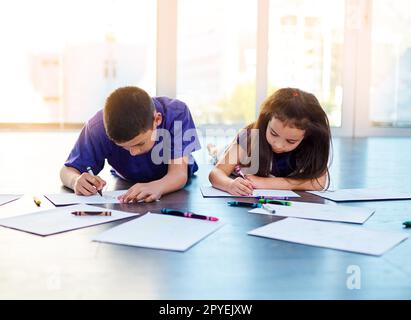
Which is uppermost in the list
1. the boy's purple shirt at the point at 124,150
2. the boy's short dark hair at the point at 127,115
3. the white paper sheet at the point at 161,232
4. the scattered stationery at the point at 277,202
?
the boy's short dark hair at the point at 127,115

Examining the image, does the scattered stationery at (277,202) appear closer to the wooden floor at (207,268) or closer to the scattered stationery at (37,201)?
the wooden floor at (207,268)

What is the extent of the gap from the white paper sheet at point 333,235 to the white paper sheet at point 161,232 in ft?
0.43

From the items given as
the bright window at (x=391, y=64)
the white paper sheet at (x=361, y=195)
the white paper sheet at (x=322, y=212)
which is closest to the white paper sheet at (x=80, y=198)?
the white paper sheet at (x=322, y=212)

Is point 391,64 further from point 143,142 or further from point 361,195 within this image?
point 143,142

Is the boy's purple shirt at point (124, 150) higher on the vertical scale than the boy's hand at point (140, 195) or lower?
higher

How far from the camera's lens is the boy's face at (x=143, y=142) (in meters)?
1.73

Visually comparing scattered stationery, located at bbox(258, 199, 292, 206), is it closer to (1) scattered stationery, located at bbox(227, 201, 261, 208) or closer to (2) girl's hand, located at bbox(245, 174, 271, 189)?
(1) scattered stationery, located at bbox(227, 201, 261, 208)

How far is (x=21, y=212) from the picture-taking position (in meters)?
1.51

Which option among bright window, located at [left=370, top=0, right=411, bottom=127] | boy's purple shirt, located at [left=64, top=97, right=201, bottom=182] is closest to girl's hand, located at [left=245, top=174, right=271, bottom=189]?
boy's purple shirt, located at [left=64, top=97, right=201, bottom=182]

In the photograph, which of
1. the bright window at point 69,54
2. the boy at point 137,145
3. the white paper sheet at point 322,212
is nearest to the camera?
the white paper sheet at point 322,212

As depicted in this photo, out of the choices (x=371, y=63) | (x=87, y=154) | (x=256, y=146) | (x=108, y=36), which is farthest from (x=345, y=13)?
(x=87, y=154)

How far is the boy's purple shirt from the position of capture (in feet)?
6.70

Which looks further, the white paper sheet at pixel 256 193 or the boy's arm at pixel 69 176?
the boy's arm at pixel 69 176

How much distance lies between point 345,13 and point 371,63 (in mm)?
587
